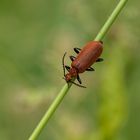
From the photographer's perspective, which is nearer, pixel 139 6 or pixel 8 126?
pixel 139 6

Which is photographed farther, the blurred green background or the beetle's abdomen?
the blurred green background

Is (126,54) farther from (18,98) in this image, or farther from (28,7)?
(28,7)

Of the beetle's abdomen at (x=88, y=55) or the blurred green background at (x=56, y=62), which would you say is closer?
the beetle's abdomen at (x=88, y=55)

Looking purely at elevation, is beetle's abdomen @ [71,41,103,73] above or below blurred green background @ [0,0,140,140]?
above

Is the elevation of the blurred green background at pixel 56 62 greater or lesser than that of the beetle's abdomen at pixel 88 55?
lesser

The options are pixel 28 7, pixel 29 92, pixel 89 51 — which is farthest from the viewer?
pixel 28 7

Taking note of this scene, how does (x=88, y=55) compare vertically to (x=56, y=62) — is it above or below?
above

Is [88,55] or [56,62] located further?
[56,62]

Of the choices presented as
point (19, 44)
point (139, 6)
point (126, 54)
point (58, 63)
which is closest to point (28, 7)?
point (19, 44)
